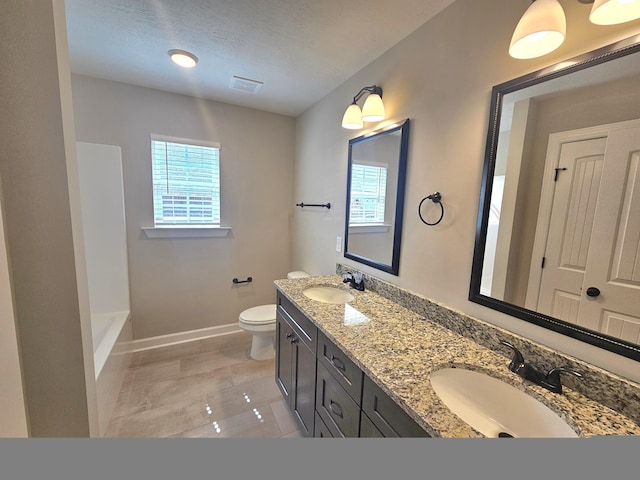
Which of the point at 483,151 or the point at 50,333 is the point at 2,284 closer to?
the point at 50,333

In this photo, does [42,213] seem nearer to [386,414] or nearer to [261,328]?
[386,414]

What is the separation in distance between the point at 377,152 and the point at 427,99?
44 cm

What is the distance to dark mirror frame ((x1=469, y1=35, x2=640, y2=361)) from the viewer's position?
775 mm

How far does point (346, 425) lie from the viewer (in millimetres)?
1111

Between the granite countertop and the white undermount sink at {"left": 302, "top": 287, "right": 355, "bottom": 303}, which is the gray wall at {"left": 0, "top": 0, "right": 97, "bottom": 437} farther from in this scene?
the white undermount sink at {"left": 302, "top": 287, "right": 355, "bottom": 303}

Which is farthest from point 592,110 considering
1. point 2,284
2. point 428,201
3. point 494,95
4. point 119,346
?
point 119,346

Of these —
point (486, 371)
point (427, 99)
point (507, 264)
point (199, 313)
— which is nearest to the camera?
point (486, 371)

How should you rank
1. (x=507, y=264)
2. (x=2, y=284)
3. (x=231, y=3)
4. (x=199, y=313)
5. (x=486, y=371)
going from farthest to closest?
(x=199, y=313)
(x=231, y=3)
(x=507, y=264)
(x=486, y=371)
(x=2, y=284)

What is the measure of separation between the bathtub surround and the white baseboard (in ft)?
6.83

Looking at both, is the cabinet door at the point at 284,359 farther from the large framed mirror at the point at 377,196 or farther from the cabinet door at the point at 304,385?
the large framed mirror at the point at 377,196

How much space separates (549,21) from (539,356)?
3.62 ft

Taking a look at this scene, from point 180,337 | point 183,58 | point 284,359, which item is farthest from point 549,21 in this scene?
point 180,337

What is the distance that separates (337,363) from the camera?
1172 mm

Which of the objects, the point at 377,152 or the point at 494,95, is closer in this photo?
the point at 494,95
